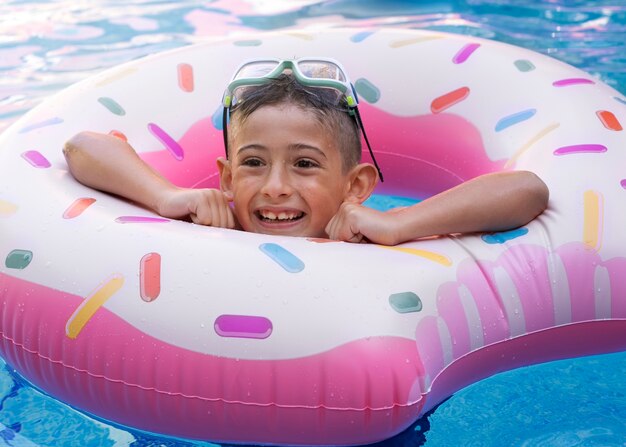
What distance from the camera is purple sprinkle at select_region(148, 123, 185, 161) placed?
3057 mm

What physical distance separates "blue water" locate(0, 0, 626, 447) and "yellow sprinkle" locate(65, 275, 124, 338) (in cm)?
30

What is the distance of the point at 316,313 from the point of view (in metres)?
2.06

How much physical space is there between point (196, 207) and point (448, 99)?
1081 millimetres

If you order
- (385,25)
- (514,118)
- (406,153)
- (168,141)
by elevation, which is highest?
(514,118)

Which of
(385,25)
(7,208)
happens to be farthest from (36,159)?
(385,25)

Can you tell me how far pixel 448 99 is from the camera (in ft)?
10.4

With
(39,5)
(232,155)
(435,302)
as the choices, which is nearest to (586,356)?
(435,302)

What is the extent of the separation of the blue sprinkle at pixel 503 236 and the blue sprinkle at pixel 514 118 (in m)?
0.64

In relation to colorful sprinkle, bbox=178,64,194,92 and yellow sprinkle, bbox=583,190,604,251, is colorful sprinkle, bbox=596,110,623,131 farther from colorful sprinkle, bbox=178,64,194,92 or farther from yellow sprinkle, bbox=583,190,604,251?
colorful sprinkle, bbox=178,64,194,92

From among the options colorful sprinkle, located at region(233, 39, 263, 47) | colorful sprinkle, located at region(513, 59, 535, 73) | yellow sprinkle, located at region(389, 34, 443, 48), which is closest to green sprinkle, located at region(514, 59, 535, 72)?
colorful sprinkle, located at region(513, 59, 535, 73)

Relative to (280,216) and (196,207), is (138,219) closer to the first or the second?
(196,207)

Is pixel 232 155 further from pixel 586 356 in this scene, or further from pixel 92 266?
pixel 586 356

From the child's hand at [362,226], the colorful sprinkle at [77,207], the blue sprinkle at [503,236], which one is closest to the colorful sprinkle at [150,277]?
the colorful sprinkle at [77,207]

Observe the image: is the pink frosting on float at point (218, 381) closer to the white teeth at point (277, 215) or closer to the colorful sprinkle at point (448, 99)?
Answer: the white teeth at point (277, 215)
